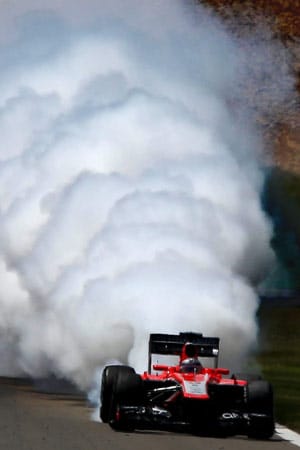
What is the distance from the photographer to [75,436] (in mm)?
23672

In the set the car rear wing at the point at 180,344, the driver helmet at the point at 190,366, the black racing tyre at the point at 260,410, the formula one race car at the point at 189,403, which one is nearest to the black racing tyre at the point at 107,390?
the formula one race car at the point at 189,403

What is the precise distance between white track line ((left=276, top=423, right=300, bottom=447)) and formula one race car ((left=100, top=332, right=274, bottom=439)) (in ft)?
1.11

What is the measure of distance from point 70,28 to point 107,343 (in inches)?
694

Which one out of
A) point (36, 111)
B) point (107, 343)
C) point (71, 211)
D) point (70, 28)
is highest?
point (70, 28)

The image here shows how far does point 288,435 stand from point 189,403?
1.51 m

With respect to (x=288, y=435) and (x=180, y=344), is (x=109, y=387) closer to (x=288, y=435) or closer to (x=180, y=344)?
(x=180, y=344)

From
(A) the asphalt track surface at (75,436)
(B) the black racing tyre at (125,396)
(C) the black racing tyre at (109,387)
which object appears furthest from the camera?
(C) the black racing tyre at (109,387)

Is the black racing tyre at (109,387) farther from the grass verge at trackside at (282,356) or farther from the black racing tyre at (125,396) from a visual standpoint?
the grass verge at trackside at (282,356)

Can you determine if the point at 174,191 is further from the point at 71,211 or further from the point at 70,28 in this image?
the point at 70,28

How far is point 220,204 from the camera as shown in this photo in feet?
117

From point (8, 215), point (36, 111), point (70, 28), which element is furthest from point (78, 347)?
point (70, 28)

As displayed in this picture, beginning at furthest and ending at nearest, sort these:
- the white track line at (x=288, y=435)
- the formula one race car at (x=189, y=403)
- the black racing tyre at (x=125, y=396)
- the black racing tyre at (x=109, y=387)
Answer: the black racing tyre at (x=109, y=387)
the black racing tyre at (x=125, y=396)
the formula one race car at (x=189, y=403)
the white track line at (x=288, y=435)

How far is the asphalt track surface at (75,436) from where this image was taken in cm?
2280

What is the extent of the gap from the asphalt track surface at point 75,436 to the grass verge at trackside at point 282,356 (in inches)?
108
